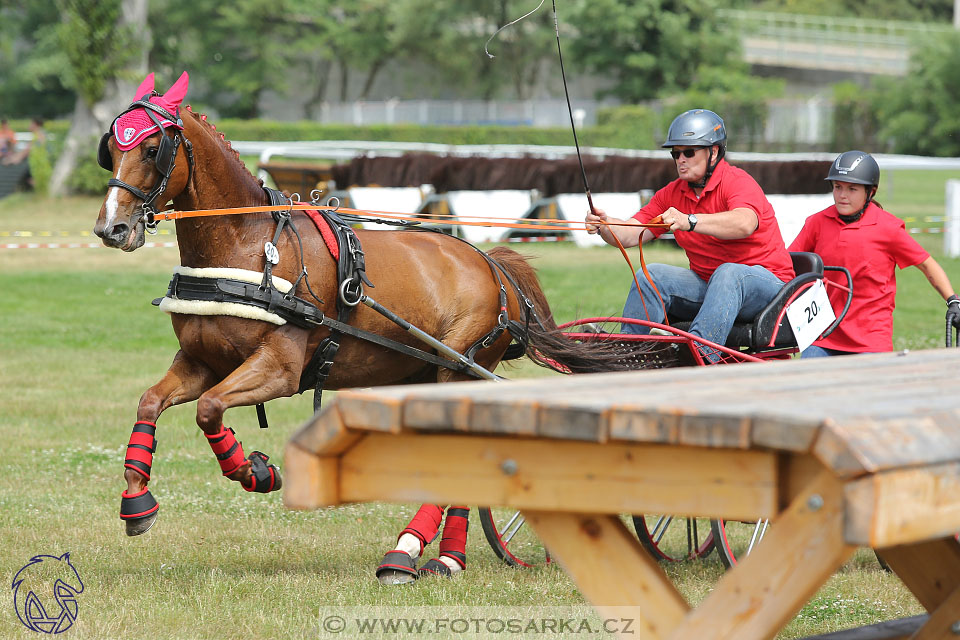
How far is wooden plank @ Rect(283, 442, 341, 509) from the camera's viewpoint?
104 inches

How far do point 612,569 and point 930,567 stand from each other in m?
1.44

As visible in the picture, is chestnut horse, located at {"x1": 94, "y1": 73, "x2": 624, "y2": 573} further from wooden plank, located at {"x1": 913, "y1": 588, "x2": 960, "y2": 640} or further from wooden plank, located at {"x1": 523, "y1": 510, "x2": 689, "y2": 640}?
wooden plank, located at {"x1": 523, "y1": 510, "x2": 689, "y2": 640}

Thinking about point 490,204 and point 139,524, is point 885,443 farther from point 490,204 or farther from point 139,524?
point 490,204

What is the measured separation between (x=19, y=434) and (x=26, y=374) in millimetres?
2784

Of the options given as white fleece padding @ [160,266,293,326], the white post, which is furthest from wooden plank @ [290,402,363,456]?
the white post

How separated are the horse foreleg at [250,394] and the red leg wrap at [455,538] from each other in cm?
85

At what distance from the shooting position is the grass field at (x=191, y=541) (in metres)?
4.86

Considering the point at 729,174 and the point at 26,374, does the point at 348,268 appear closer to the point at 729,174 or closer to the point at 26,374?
the point at 729,174

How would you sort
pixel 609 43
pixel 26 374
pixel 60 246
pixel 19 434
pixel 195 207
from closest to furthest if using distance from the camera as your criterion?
pixel 195 207 < pixel 19 434 < pixel 26 374 < pixel 60 246 < pixel 609 43

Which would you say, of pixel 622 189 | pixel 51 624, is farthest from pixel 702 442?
pixel 622 189

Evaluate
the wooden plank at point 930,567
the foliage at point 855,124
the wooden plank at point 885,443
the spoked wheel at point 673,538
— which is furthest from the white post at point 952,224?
the foliage at point 855,124

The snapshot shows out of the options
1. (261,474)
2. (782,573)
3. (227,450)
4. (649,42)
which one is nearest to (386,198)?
(261,474)

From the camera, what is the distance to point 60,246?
20438 mm

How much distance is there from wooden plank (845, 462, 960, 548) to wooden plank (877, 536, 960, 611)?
46.4 inches
